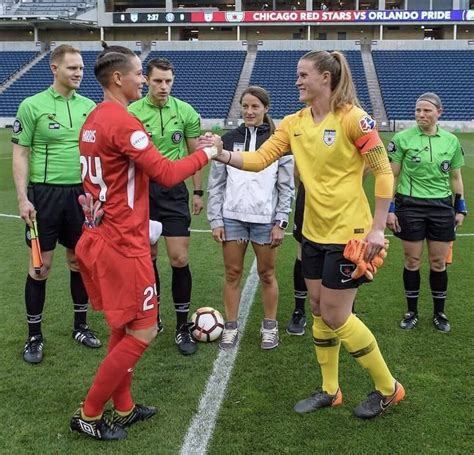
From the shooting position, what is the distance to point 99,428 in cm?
334

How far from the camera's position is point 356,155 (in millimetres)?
3324

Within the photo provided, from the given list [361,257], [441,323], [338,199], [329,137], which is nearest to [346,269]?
[361,257]

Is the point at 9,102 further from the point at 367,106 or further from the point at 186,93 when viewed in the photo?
the point at 367,106

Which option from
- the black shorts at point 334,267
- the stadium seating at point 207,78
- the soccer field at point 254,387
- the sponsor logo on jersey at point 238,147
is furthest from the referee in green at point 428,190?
the stadium seating at point 207,78

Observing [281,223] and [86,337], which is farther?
[86,337]

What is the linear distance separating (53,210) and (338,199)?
2.25 m

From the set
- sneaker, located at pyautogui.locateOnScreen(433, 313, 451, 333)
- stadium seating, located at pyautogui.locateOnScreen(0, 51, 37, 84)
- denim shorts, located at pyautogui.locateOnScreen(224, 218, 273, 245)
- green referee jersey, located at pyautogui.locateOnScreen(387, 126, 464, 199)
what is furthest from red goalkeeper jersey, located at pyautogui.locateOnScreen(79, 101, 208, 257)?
stadium seating, located at pyautogui.locateOnScreen(0, 51, 37, 84)

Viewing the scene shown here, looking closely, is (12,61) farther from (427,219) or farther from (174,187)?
(427,219)

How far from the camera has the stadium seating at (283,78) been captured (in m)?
31.3

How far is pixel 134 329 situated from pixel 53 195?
164 cm

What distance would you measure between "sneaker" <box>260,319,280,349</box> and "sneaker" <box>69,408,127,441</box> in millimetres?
1617

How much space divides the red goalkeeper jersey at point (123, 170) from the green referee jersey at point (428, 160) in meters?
2.46

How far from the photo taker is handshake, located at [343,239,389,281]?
127 inches

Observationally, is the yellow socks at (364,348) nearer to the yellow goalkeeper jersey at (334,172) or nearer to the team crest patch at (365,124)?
the yellow goalkeeper jersey at (334,172)
